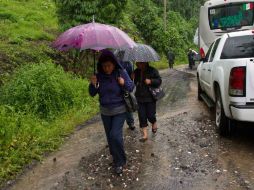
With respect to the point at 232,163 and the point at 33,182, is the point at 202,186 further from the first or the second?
the point at 33,182

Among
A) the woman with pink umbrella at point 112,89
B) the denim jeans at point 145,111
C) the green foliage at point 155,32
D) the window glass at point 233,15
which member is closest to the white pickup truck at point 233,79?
the denim jeans at point 145,111

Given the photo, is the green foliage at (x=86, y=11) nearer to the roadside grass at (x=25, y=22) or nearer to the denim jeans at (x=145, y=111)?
the roadside grass at (x=25, y=22)

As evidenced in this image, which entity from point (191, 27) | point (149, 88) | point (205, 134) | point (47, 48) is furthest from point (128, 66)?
point (191, 27)

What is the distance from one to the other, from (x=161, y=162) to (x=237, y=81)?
67.8 inches

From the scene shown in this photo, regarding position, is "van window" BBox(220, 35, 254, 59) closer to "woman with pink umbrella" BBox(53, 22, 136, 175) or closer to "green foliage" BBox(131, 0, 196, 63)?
"woman with pink umbrella" BBox(53, 22, 136, 175)

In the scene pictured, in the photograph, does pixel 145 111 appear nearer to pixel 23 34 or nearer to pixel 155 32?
pixel 23 34

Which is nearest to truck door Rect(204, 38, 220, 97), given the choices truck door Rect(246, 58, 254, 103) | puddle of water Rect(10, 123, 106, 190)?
truck door Rect(246, 58, 254, 103)

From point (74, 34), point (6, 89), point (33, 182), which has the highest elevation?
point (74, 34)

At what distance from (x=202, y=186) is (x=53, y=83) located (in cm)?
590

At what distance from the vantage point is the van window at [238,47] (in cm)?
740

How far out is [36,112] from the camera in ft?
31.9

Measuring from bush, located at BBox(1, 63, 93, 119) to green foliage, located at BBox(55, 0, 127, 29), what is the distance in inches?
172

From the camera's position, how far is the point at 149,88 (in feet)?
25.1

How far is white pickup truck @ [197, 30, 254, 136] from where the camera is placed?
21.1ft
